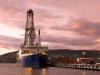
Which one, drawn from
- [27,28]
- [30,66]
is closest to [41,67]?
[30,66]

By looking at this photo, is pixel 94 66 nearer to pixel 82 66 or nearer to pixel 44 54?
pixel 82 66

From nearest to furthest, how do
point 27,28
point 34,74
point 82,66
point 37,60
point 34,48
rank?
point 34,74, point 37,60, point 34,48, point 82,66, point 27,28

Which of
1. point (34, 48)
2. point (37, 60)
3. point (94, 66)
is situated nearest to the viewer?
point (37, 60)

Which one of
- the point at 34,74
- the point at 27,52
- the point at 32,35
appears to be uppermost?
the point at 32,35

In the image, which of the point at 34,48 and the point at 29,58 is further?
the point at 34,48

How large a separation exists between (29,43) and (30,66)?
3861 cm

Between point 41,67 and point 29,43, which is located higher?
point 29,43

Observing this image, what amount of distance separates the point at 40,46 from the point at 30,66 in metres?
15.0

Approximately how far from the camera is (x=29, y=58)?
15225cm

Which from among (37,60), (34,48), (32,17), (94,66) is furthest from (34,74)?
(32,17)

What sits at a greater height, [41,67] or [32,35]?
[32,35]

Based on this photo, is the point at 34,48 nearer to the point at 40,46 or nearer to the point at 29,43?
the point at 40,46

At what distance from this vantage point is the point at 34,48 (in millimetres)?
162500

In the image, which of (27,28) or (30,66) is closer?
(30,66)
